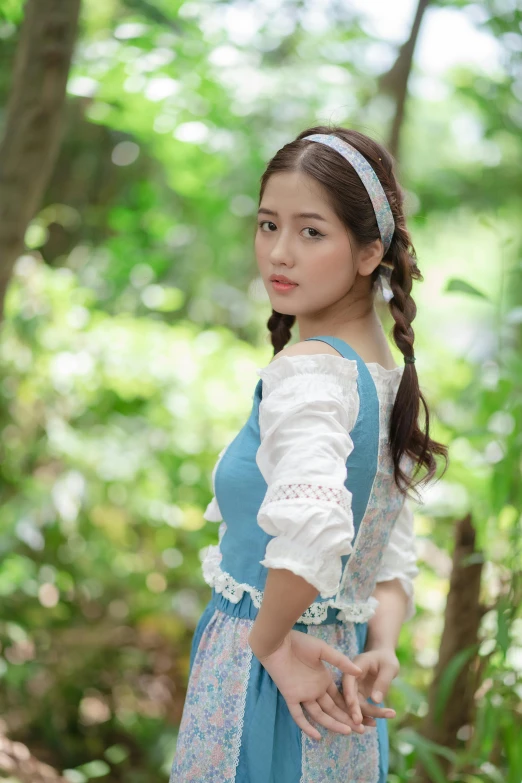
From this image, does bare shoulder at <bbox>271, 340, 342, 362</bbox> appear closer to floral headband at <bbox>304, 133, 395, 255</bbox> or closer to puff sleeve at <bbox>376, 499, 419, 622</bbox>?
floral headband at <bbox>304, 133, 395, 255</bbox>

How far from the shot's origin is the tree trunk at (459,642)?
1.66m

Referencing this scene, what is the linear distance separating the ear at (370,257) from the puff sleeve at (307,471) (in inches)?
7.5

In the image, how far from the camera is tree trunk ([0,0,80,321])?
1.59 m

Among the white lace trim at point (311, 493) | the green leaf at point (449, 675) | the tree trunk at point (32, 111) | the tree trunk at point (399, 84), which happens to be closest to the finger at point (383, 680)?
the white lace trim at point (311, 493)

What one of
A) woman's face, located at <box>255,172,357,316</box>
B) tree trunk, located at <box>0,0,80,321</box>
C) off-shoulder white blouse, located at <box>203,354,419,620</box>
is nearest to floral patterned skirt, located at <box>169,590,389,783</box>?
off-shoulder white blouse, located at <box>203,354,419,620</box>

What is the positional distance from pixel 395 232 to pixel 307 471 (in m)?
0.43

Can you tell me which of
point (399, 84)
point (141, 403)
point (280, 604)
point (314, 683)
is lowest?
point (141, 403)

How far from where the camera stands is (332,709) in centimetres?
99

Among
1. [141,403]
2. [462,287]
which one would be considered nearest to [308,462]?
[462,287]

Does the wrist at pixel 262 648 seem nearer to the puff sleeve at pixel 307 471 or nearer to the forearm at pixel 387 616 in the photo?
the puff sleeve at pixel 307 471

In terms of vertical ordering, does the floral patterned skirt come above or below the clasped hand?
below

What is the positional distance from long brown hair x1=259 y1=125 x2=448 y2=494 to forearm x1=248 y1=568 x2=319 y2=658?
278 millimetres

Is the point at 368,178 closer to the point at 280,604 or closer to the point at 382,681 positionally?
the point at 280,604

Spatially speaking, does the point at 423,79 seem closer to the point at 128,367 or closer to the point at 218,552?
the point at 128,367
